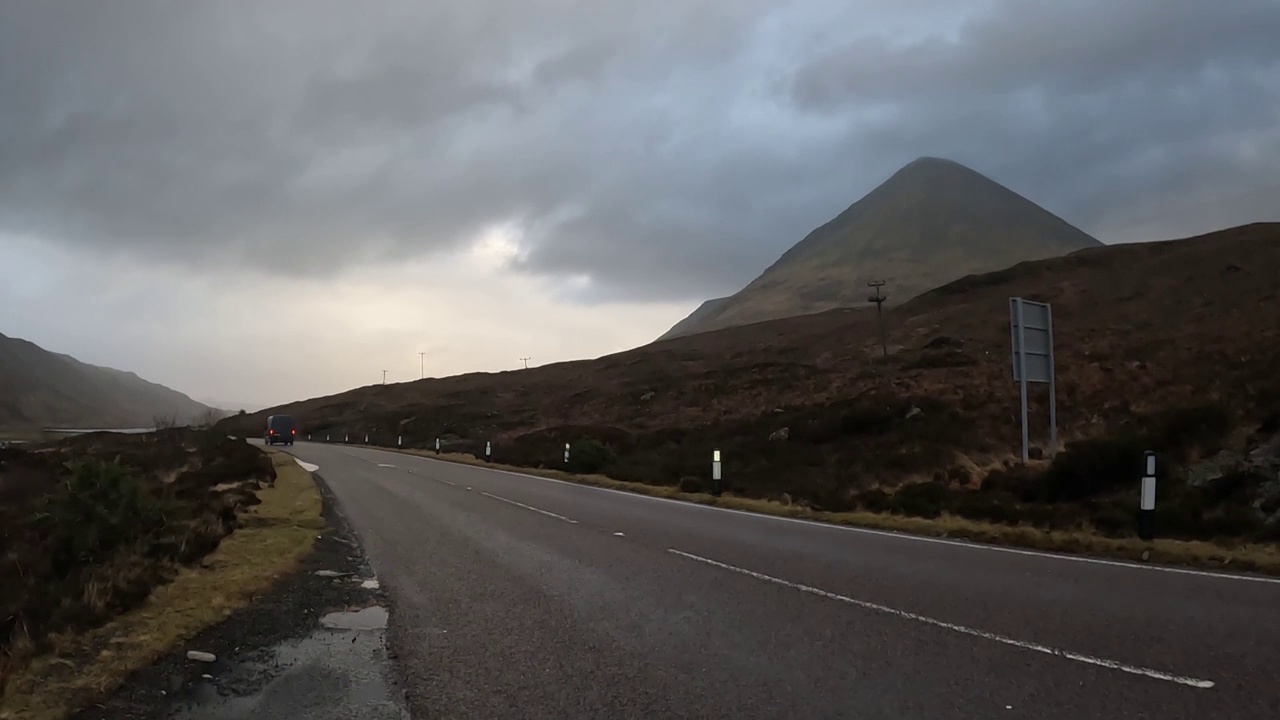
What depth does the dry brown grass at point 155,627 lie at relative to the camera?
4.89m

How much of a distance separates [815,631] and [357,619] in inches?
147

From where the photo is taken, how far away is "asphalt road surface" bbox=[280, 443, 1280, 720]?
4.72 m

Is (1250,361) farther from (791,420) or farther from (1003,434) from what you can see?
(791,420)

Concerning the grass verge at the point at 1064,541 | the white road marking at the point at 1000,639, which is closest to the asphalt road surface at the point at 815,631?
the white road marking at the point at 1000,639

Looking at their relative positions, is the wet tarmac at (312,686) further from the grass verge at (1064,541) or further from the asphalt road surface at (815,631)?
the grass verge at (1064,541)

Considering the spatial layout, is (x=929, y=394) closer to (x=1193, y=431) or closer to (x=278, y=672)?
(x=1193, y=431)

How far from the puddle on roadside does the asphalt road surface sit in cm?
23

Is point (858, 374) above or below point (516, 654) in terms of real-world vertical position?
above

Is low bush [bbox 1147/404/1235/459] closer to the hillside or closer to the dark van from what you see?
the hillside

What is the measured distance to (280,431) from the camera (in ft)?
198

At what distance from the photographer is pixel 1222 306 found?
152 ft

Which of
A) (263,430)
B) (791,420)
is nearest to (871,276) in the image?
(263,430)

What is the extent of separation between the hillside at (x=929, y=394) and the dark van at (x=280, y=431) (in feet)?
31.3

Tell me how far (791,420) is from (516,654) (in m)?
28.1
